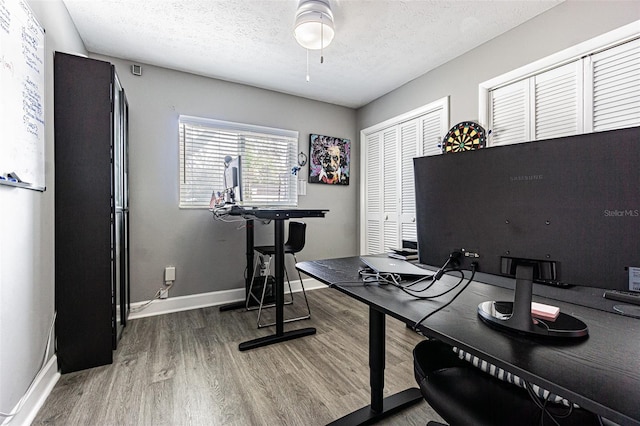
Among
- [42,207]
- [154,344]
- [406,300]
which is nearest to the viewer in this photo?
[406,300]

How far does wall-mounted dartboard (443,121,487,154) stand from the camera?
2559mm

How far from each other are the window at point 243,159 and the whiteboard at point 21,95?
152 centimetres

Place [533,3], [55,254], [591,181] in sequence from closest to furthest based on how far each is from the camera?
1. [591,181]
2. [55,254]
3. [533,3]

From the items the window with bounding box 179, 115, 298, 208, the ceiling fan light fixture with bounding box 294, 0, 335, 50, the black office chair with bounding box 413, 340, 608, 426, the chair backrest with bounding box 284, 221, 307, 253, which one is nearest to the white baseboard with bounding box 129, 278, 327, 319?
the chair backrest with bounding box 284, 221, 307, 253

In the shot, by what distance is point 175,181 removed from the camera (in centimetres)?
308

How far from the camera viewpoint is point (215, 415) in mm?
1509

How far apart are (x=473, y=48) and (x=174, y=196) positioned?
3.30 m

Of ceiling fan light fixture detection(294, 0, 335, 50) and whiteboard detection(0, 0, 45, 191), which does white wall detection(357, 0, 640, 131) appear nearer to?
ceiling fan light fixture detection(294, 0, 335, 50)

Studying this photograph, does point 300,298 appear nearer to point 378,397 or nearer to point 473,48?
point 378,397

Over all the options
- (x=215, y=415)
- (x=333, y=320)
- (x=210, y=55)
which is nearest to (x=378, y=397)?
(x=215, y=415)

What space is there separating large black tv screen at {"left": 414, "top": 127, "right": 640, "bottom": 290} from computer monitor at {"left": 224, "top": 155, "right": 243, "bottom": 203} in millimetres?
2039

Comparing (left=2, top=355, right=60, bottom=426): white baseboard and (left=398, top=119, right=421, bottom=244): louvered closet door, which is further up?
(left=398, top=119, right=421, bottom=244): louvered closet door

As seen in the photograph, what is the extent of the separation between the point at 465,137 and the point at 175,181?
2.95m

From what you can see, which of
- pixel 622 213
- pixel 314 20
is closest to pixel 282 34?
pixel 314 20
